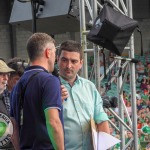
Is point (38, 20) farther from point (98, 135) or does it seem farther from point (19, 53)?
point (19, 53)

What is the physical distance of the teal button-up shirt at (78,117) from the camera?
274 cm

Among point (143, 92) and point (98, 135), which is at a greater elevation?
point (98, 135)

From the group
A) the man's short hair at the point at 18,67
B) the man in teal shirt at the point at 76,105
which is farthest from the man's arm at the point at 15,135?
the man's short hair at the point at 18,67

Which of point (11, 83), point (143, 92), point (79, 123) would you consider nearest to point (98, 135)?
point (79, 123)

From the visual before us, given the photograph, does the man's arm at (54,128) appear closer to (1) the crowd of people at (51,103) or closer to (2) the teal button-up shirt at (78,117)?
(1) the crowd of people at (51,103)

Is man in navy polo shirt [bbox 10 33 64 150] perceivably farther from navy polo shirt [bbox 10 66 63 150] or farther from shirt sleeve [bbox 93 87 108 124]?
shirt sleeve [bbox 93 87 108 124]

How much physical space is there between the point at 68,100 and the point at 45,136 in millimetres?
435

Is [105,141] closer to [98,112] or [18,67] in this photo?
[98,112]

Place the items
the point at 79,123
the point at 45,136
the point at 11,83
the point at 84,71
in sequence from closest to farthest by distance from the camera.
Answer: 1. the point at 45,136
2. the point at 79,123
3. the point at 11,83
4. the point at 84,71

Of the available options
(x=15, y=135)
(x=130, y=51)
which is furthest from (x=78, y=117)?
(x=130, y=51)

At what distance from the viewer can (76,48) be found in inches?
112

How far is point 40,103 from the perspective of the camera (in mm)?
Answer: 2387

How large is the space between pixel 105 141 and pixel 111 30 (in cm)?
121

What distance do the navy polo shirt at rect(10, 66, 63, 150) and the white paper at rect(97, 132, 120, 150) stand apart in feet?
1.54
